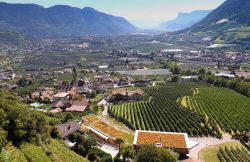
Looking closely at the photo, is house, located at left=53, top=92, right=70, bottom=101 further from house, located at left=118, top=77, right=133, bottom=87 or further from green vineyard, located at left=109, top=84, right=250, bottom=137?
house, located at left=118, top=77, right=133, bottom=87

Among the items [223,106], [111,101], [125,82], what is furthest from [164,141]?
[125,82]

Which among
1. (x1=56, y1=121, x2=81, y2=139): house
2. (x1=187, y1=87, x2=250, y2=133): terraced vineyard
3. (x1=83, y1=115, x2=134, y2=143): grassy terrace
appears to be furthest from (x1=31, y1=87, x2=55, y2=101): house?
(x1=187, y1=87, x2=250, y2=133): terraced vineyard

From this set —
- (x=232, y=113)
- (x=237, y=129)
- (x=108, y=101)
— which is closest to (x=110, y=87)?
(x=108, y=101)

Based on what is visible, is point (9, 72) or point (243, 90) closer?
point (243, 90)

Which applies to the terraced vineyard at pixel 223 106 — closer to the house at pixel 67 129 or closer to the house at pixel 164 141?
the house at pixel 164 141

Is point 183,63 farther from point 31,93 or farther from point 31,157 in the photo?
point 31,157
